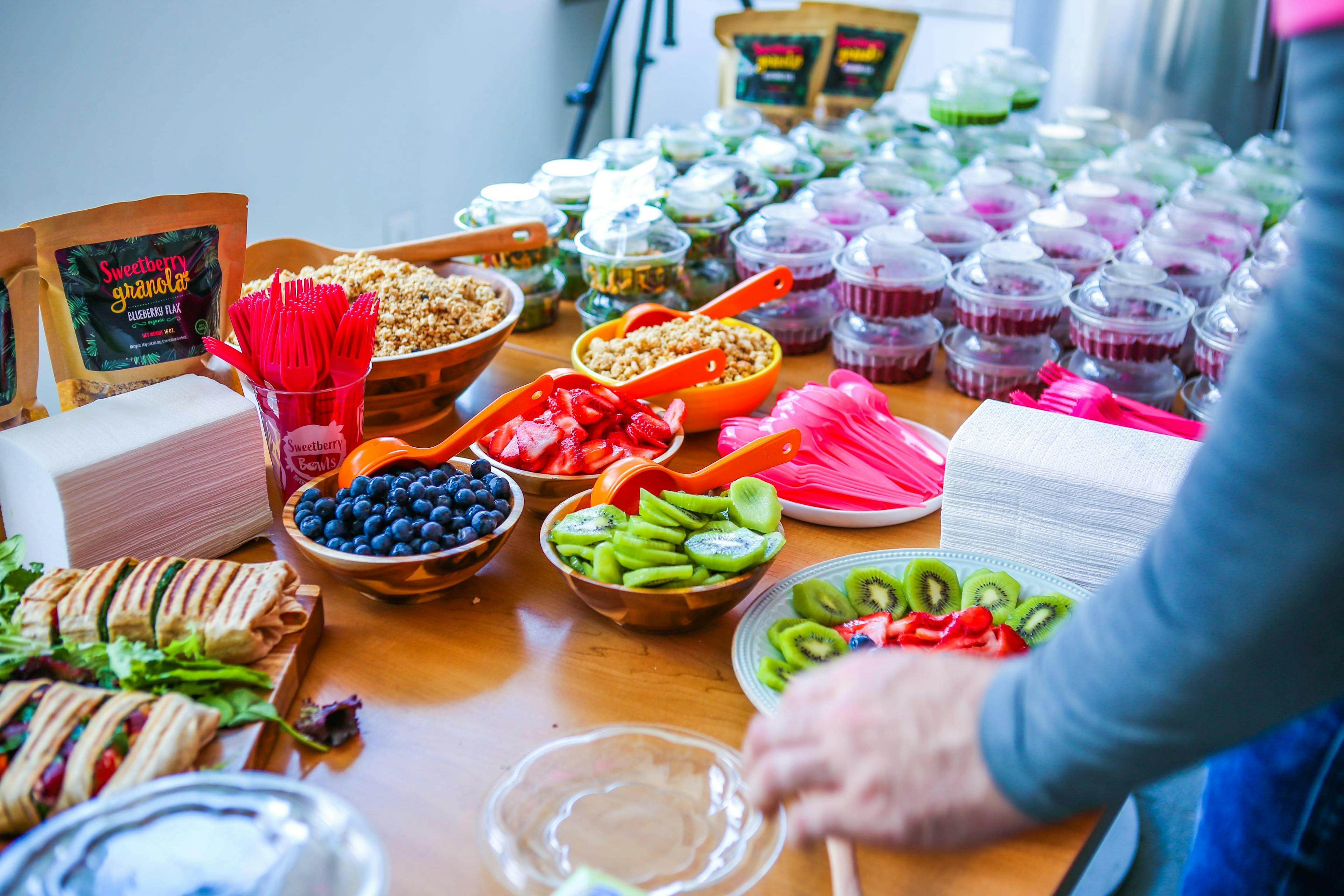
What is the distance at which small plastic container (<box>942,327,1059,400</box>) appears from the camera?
1.69m

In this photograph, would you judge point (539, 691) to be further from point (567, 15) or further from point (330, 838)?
point (567, 15)

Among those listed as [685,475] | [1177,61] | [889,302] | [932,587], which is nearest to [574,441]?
[685,475]

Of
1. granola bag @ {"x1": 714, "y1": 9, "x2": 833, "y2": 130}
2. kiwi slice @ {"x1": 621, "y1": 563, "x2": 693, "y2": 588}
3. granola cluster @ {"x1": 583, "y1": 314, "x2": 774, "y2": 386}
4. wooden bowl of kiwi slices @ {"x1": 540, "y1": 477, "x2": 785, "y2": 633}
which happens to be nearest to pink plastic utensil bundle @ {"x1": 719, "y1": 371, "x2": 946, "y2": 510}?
granola cluster @ {"x1": 583, "y1": 314, "x2": 774, "y2": 386}

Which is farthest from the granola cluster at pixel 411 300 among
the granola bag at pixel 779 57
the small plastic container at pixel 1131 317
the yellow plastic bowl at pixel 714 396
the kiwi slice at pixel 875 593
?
the granola bag at pixel 779 57

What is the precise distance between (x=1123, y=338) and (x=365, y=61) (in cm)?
299

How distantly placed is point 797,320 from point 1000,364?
405 millimetres

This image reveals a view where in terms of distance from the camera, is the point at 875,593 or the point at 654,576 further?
the point at 875,593

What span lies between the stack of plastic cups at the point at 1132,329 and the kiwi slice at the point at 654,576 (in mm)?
921

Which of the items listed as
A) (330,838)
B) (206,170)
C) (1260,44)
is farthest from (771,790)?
(1260,44)

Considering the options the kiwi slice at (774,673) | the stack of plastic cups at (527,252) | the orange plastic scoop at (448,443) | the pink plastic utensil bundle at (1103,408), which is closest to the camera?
the kiwi slice at (774,673)

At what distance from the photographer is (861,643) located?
97cm

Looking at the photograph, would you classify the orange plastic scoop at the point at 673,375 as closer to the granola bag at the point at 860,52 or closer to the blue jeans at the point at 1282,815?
the blue jeans at the point at 1282,815

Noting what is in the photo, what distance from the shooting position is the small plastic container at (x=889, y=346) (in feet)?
5.75

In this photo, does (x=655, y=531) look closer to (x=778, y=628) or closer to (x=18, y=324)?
(x=778, y=628)
